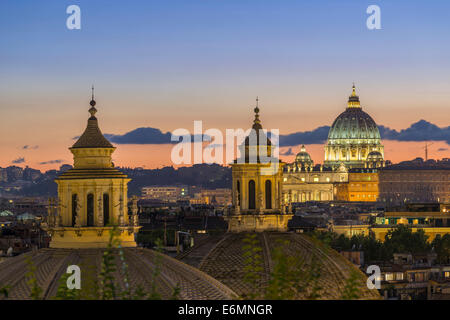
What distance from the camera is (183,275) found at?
30641 millimetres

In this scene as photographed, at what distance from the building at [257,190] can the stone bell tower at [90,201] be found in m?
8.61

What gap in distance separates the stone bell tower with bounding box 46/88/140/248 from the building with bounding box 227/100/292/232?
8.61 metres

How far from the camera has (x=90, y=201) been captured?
33188mm

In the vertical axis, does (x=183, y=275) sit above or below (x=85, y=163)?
below

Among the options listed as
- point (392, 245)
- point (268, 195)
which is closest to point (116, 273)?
point (268, 195)

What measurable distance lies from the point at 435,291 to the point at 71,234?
196 ft

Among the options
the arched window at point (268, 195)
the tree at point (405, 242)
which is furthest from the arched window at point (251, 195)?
the tree at point (405, 242)

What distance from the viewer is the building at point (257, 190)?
4188 cm

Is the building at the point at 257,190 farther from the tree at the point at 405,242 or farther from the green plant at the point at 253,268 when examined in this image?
the tree at the point at 405,242

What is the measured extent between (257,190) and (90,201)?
31.8 ft

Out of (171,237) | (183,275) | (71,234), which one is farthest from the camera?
(171,237)
